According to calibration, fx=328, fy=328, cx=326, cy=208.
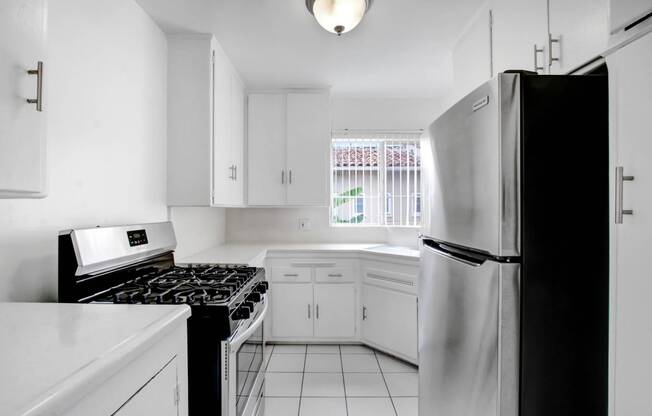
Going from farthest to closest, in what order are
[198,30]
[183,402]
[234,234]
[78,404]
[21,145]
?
[234,234]
[198,30]
[183,402]
[21,145]
[78,404]

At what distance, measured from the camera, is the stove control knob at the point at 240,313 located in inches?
49.3

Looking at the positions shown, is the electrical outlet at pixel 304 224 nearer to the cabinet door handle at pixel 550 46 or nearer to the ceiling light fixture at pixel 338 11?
the ceiling light fixture at pixel 338 11

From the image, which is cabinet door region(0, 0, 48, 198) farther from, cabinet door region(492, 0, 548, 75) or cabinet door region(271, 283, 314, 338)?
cabinet door region(271, 283, 314, 338)

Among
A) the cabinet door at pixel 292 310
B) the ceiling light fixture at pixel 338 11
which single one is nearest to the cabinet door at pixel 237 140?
the cabinet door at pixel 292 310

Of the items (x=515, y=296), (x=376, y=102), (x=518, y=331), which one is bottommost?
(x=518, y=331)

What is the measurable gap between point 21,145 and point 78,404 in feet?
1.84

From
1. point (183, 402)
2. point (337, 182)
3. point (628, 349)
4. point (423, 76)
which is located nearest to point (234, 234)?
point (337, 182)

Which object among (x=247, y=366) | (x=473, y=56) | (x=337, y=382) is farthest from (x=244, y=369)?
(x=473, y=56)

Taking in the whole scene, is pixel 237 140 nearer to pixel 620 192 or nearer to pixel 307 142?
pixel 307 142

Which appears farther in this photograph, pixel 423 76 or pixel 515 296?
pixel 423 76

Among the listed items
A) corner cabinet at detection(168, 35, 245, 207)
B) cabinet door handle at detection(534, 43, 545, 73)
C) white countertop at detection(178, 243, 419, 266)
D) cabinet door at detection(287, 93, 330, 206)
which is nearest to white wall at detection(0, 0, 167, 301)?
corner cabinet at detection(168, 35, 245, 207)

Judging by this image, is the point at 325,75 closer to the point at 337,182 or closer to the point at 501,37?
the point at 337,182

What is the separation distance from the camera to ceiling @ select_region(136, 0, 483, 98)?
70.6 inches

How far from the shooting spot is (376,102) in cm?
340
